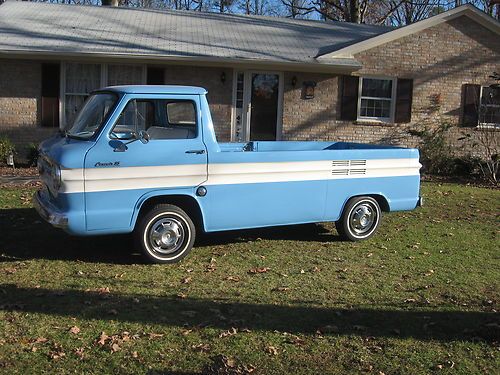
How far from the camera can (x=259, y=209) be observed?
6859 mm

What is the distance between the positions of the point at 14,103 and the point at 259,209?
10.4 metres

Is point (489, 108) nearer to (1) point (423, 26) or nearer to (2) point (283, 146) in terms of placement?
(1) point (423, 26)

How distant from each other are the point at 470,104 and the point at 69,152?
45.1 feet

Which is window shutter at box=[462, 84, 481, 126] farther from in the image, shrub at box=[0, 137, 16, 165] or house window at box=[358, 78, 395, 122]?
shrub at box=[0, 137, 16, 165]

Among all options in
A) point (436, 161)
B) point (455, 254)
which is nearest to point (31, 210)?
point (455, 254)

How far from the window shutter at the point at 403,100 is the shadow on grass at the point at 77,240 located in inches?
336

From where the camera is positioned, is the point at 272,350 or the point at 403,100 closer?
the point at 272,350

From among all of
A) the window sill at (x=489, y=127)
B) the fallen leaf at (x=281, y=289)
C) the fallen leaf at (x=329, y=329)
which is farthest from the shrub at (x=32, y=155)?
the window sill at (x=489, y=127)

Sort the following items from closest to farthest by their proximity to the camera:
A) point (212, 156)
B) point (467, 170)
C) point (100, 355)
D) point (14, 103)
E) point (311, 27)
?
1. point (100, 355)
2. point (212, 156)
3. point (14, 103)
4. point (467, 170)
5. point (311, 27)

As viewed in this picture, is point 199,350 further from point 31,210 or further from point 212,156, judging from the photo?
point 31,210

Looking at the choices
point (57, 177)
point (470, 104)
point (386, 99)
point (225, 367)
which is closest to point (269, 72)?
point (386, 99)

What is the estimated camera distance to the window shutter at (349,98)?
1585 centimetres

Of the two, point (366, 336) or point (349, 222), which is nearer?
point (366, 336)

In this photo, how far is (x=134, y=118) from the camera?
648cm
